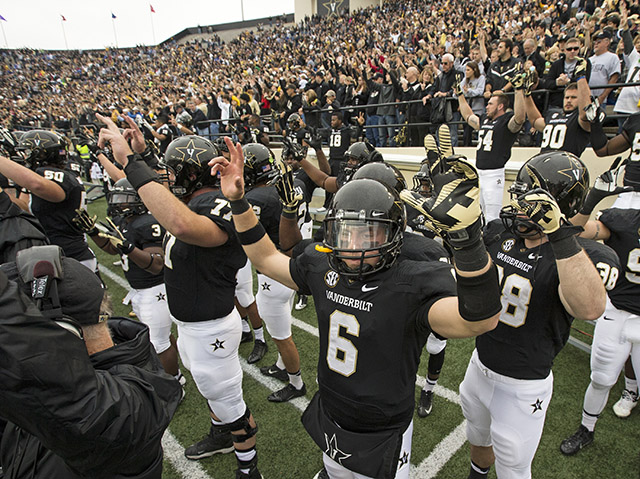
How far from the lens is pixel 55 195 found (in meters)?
4.28

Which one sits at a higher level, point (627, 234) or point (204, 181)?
point (204, 181)

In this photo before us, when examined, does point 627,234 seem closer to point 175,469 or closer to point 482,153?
point 482,153

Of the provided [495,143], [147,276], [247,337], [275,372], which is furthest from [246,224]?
[495,143]

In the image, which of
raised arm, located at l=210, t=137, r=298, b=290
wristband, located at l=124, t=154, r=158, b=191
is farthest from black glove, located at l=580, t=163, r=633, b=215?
wristband, located at l=124, t=154, r=158, b=191

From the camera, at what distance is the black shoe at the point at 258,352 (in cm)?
468

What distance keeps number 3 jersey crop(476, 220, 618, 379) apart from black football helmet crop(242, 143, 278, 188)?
256 cm

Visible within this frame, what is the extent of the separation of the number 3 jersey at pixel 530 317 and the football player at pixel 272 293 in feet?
6.78

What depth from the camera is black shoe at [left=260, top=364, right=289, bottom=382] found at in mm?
4322

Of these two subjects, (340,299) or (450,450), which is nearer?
(340,299)

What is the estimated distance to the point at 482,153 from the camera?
20.7 feet

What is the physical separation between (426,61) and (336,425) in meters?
11.9

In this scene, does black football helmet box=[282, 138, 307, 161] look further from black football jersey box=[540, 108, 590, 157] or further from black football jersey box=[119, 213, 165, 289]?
black football jersey box=[540, 108, 590, 157]

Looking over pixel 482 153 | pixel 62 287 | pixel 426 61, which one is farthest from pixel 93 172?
pixel 62 287

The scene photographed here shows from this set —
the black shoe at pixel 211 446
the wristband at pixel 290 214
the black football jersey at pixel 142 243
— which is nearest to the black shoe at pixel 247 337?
the black football jersey at pixel 142 243
